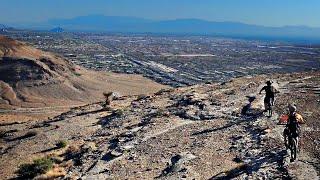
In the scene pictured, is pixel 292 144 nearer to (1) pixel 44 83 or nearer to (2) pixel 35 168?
(2) pixel 35 168

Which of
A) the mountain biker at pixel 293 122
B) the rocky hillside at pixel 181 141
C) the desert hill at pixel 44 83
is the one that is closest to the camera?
the mountain biker at pixel 293 122

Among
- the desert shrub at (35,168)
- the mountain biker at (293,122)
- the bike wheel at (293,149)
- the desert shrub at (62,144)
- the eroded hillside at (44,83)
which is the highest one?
the mountain biker at (293,122)

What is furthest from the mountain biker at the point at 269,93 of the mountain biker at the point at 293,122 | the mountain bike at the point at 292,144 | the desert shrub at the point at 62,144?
the desert shrub at the point at 62,144

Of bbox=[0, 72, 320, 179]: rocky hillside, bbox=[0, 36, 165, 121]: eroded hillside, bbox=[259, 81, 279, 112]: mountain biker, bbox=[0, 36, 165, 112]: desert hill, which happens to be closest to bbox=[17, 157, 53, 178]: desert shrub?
bbox=[0, 72, 320, 179]: rocky hillside

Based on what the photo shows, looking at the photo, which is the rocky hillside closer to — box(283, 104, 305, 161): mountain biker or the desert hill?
box(283, 104, 305, 161): mountain biker

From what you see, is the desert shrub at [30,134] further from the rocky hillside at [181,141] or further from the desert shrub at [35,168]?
the desert shrub at [35,168]

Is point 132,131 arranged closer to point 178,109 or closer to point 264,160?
point 178,109

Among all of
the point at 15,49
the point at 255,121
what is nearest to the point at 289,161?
the point at 255,121
